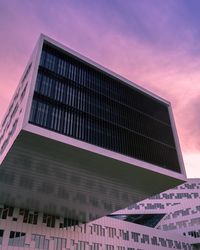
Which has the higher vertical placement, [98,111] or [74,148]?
[98,111]

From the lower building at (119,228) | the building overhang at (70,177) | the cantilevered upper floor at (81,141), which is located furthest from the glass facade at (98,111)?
the lower building at (119,228)

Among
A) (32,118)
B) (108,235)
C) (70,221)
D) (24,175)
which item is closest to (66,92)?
(32,118)

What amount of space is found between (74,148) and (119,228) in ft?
100

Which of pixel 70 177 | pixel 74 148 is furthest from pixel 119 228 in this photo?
pixel 74 148

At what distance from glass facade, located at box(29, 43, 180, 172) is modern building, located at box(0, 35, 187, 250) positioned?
0.12 meters

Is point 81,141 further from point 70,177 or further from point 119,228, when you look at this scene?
point 119,228

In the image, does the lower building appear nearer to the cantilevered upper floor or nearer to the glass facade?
the cantilevered upper floor

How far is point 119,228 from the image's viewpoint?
169 ft

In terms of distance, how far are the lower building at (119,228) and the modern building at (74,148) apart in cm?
19

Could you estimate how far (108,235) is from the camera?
159 ft

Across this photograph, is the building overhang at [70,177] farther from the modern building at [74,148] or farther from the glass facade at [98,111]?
the glass facade at [98,111]

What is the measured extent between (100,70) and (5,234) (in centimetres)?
2458

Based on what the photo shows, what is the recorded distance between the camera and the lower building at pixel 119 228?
36094 mm

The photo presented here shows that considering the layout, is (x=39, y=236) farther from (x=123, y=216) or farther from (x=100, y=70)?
(x=123, y=216)
